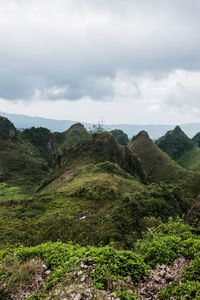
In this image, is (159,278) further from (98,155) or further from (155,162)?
(155,162)

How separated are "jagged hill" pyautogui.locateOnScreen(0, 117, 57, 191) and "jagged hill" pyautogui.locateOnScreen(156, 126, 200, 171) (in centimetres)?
8964

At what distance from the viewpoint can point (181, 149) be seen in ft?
439

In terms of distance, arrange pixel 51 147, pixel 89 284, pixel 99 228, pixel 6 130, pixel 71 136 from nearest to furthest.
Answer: pixel 89 284, pixel 99 228, pixel 6 130, pixel 51 147, pixel 71 136

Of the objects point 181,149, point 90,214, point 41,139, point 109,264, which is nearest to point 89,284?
point 109,264

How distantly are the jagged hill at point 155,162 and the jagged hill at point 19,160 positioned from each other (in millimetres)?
55630

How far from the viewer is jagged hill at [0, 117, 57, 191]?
266 ft

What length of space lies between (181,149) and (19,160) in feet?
365

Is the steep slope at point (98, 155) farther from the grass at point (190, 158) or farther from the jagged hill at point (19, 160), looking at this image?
the grass at point (190, 158)

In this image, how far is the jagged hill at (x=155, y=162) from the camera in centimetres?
8562

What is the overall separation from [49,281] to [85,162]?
45.0 metres

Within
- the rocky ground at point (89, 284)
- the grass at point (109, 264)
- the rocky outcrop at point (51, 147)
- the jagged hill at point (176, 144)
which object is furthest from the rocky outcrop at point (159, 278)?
the rocky outcrop at point (51, 147)

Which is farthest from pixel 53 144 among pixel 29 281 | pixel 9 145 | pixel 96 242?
pixel 29 281

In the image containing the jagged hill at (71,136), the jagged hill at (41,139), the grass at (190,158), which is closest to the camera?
the grass at (190,158)

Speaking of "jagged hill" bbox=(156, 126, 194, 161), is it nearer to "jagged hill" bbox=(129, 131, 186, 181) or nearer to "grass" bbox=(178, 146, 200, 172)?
"grass" bbox=(178, 146, 200, 172)
